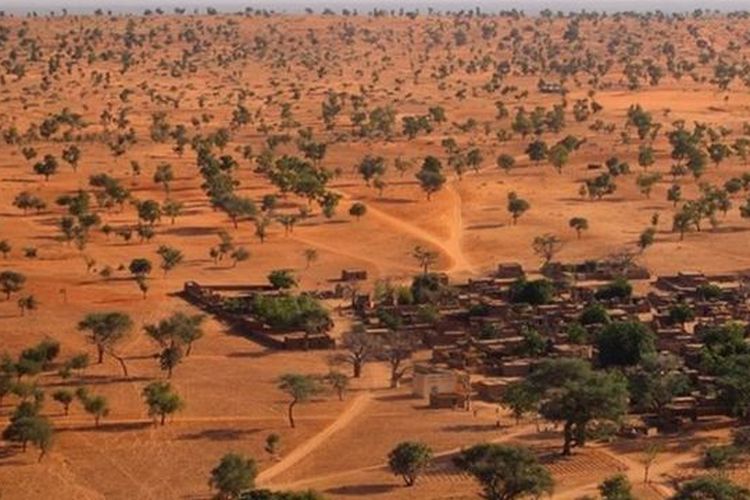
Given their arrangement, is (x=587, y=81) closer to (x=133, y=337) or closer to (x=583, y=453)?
(x=133, y=337)

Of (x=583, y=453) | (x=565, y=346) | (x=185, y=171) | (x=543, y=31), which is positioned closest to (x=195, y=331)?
(x=565, y=346)

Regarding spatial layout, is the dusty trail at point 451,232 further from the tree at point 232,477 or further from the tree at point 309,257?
the tree at point 232,477

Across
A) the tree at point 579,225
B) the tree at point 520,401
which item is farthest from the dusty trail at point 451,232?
the tree at point 520,401

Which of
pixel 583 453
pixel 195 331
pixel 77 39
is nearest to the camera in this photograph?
pixel 583 453

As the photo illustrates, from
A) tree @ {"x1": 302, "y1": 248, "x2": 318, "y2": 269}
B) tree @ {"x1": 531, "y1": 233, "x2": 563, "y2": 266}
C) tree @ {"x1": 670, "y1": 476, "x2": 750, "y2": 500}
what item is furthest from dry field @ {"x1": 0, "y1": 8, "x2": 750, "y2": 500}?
tree @ {"x1": 670, "y1": 476, "x2": 750, "y2": 500}

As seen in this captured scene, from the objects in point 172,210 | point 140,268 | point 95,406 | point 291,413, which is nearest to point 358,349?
point 291,413
